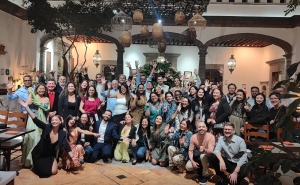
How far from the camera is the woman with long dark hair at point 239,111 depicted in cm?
495

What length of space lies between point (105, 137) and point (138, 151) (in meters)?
0.70

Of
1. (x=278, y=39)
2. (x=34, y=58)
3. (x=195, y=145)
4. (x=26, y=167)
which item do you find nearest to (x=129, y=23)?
(x=195, y=145)

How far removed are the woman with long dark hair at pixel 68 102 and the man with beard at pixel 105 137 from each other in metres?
0.52

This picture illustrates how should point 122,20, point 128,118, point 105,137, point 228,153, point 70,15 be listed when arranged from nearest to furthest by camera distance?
1. point 228,153
2. point 105,137
3. point 128,118
4. point 122,20
5. point 70,15

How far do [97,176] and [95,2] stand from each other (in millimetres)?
6446

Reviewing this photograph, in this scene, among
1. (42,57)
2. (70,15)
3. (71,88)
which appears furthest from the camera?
(42,57)

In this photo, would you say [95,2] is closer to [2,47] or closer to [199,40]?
[2,47]

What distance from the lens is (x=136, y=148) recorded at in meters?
5.14

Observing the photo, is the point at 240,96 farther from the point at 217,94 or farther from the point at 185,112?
the point at 185,112

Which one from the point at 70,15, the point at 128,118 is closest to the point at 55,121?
the point at 128,118

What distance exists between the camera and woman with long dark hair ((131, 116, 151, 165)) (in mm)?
5062

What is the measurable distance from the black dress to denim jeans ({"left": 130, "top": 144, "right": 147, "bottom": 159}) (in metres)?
1.46

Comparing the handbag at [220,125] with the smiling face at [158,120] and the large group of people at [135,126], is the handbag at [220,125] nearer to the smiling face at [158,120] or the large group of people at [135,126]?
the large group of people at [135,126]

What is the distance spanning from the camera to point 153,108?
17.6 feet
